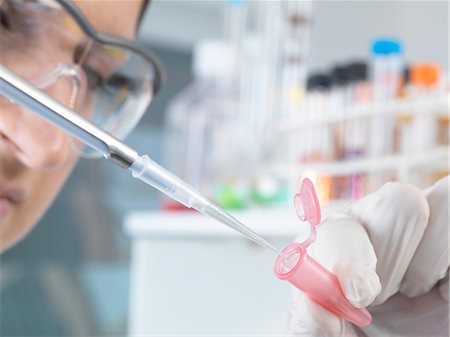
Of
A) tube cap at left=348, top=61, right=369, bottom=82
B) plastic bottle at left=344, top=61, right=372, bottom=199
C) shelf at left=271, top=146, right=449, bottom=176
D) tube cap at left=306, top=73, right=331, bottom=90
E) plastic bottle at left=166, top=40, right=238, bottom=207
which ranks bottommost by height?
shelf at left=271, top=146, right=449, bottom=176

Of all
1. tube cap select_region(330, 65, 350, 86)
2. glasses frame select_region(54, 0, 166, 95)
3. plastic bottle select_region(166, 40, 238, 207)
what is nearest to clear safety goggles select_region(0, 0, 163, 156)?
glasses frame select_region(54, 0, 166, 95)

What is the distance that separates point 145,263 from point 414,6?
0.74 m

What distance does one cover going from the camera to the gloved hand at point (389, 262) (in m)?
0.44

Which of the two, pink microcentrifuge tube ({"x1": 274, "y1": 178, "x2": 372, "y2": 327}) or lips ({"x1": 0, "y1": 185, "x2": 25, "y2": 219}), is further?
lips ({"x1": 0, "y1": 185, "x2": 25, "y2": 219})

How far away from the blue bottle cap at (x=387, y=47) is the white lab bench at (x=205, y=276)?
286 millimetres

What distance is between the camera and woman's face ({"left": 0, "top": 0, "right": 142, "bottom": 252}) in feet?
2.32

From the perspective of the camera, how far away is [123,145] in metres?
0.48

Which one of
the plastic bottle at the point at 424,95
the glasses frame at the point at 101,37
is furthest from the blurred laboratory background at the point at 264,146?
the glasses frame at the point at 101,37

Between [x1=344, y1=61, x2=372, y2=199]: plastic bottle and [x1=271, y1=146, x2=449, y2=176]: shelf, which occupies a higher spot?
[x1=344, y1=61, x2=372, y2=199]: plastic bottle

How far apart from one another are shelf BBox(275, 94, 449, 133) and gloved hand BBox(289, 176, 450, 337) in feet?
1.27

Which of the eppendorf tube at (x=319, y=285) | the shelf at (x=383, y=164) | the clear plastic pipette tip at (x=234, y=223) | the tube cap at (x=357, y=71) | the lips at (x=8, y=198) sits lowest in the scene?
the eppendorf tube at (x=319, y=285)

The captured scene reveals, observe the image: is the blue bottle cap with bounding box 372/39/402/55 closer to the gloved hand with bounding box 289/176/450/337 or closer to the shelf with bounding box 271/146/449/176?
the shelf with bounding box 271/146/449/176

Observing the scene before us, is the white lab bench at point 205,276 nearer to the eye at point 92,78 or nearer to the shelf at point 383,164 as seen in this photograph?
the shelf at point 383,164

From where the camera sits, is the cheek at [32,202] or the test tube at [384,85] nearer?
the cheek at [32,202]
